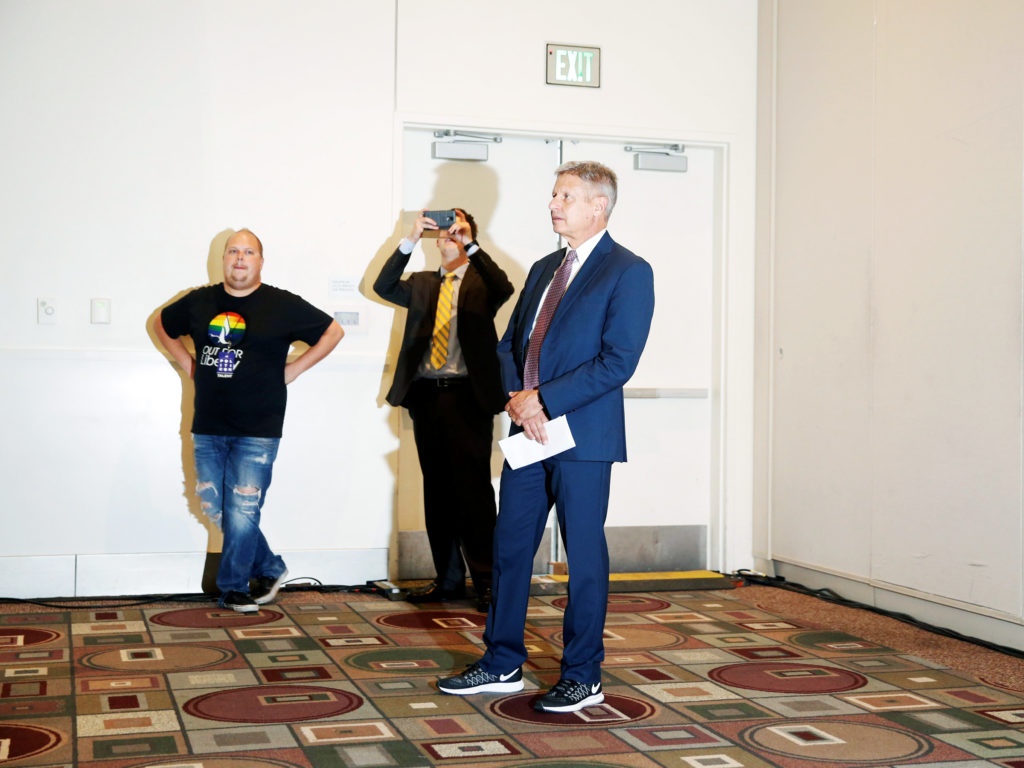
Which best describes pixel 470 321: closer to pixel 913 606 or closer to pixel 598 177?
pixel 598 177

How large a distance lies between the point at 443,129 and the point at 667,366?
167cm

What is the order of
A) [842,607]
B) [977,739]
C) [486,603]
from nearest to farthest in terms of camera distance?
1. [977,739]
2. [486,603]
3. [842,607]

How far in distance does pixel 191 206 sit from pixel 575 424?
2615 millimetres

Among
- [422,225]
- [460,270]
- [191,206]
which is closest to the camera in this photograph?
[422,225]

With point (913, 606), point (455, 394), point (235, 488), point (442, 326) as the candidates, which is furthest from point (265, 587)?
point (913, 606)

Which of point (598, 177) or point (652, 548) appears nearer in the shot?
point (598, 177)

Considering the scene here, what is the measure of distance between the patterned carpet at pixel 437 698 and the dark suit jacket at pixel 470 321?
Result: 3.08 feet

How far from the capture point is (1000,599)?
12.7ft

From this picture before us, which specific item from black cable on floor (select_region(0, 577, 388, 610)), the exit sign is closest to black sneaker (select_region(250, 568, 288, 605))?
black cable on floor (select_region(0, 577, 388, 610))

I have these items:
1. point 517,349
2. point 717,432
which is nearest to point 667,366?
point 717,432

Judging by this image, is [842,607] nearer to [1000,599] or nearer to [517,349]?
[1000,599]

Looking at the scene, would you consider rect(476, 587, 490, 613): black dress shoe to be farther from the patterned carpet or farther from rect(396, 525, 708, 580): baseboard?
rect(396, 525, 708, 580): baseboard

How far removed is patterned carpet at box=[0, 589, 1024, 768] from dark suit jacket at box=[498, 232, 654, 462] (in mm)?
781

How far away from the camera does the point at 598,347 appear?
304cm
